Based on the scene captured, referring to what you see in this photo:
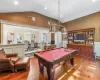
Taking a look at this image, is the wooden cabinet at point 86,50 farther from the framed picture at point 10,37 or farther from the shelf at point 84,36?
the framed picture at point 10,37

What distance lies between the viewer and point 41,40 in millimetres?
8250

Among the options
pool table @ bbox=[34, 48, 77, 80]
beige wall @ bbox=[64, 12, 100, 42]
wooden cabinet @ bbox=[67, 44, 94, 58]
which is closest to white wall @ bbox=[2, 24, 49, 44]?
beige wall @ bbox=[64, 12, 100, 42]

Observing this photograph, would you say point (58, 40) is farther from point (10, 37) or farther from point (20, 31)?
point (10, 37)

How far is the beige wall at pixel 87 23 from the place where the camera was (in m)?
5.94

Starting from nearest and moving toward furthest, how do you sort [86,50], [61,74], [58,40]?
[61,74] → [86,50] → [58,40]

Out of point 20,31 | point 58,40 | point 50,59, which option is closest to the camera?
point 50,59

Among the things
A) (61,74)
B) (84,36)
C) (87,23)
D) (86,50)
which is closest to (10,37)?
(61,74)

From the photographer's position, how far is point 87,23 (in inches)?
258

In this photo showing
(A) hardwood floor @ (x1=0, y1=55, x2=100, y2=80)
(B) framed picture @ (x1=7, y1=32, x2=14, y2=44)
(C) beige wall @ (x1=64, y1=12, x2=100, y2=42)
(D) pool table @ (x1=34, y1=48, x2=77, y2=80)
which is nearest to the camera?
(D) pool table @ (x1=34, y1=48, x2=77, y2=80)

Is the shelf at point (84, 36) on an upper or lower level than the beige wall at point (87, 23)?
lower

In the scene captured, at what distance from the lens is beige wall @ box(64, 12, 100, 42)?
5941mm

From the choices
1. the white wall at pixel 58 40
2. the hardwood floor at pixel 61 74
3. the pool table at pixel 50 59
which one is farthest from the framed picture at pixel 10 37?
the white wall at pixel 58 40

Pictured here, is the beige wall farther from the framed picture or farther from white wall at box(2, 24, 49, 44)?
the framed picture

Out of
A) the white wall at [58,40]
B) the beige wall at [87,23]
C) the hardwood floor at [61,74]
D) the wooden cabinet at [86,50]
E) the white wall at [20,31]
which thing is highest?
the beige wall at [87,23]
